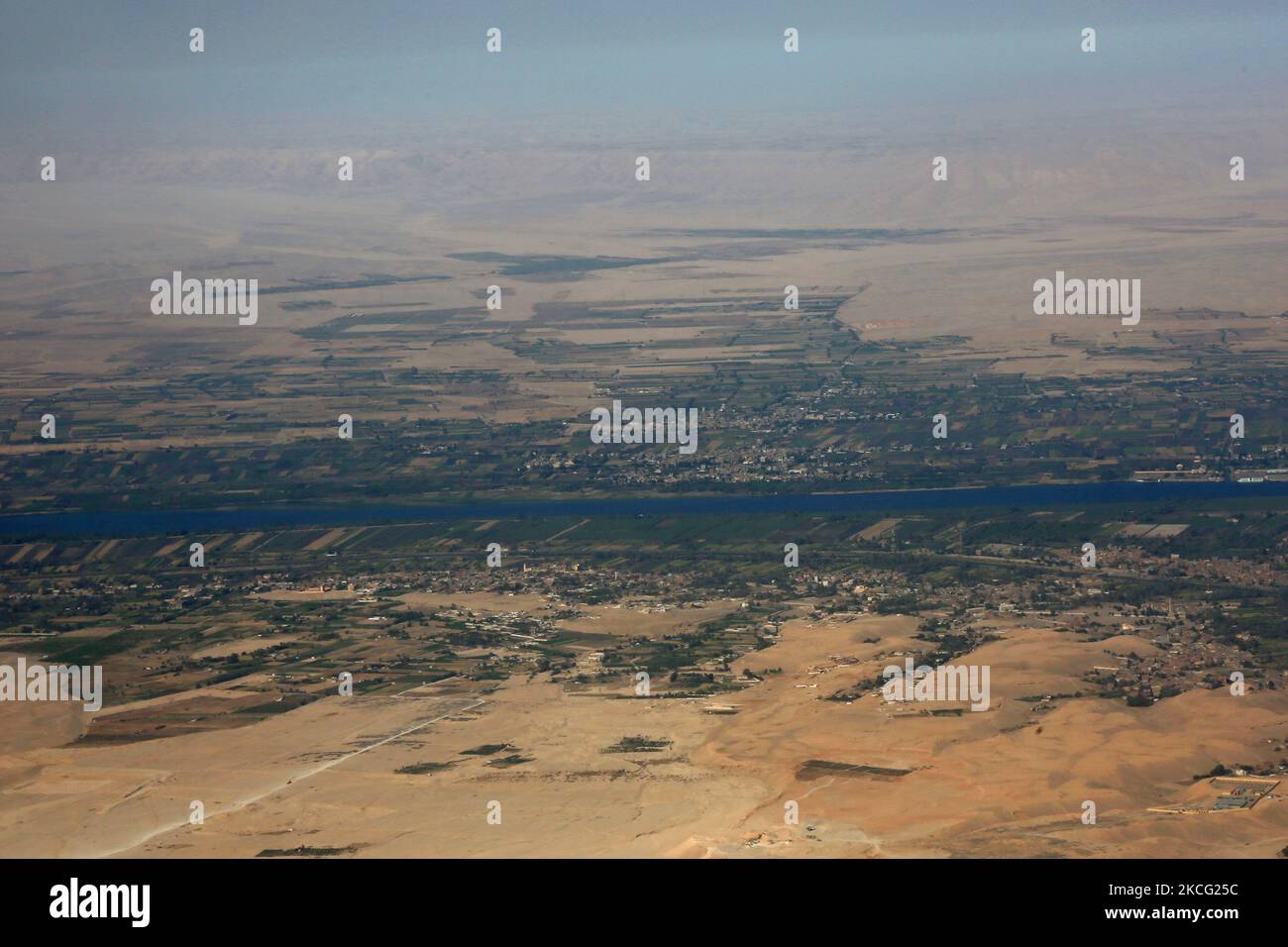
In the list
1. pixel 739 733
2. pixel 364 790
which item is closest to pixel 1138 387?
pixel 739 733

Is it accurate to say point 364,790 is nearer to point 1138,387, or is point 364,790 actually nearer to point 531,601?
point 531,601

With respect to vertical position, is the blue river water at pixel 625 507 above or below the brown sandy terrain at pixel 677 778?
above

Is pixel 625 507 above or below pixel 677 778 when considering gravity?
above

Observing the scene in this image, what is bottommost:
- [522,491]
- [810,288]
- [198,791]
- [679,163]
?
[198,791]

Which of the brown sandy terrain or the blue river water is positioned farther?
the blue river water

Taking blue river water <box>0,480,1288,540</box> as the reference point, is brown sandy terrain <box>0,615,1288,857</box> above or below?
below

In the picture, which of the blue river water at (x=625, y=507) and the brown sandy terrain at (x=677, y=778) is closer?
the brown sandy terrain at (x=677, y=778)

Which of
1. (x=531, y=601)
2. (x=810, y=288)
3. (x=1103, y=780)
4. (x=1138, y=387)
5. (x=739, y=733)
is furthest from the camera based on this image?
(x=810, y=288)

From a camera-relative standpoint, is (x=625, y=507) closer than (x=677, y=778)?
No
